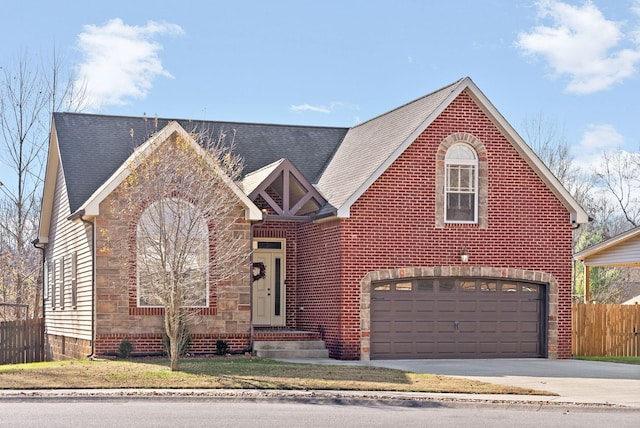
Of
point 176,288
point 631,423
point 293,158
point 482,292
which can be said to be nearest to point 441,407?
point 631,423

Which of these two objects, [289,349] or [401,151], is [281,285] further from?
[401,151]

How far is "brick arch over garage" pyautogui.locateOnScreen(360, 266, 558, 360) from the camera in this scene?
1057 inches

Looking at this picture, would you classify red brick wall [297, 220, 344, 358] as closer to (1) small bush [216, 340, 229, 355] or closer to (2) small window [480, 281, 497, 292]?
(1) small bush [216, 340, 229, 355]

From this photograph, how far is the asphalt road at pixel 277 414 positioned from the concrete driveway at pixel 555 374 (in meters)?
1.52

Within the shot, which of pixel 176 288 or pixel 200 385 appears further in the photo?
pixel 176 288

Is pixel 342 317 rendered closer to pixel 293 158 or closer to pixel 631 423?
pixel 293 158

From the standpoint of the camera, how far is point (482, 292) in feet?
92.3

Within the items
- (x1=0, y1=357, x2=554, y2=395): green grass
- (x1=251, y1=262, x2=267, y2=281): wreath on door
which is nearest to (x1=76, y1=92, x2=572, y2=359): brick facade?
(x1=251, y1=262, x2=267, y2=281): wreath on door

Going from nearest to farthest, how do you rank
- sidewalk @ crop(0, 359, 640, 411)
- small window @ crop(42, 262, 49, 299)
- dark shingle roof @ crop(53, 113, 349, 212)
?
sidewalk @ crop(0, 359, 640, 411) < dark shingle roof @ crop(53, 113, 349, 212) < small window @ crop(42, 262, 49, 299)

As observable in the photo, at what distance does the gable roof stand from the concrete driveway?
14.0 ft

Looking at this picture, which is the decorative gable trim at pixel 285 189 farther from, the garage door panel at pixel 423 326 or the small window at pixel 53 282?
the small window at pixel 53 282

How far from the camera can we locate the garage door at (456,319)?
2739 centimetres

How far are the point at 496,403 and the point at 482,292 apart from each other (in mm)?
10885

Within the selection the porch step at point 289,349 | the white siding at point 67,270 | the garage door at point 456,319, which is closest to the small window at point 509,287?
the garage door at point 456,319
